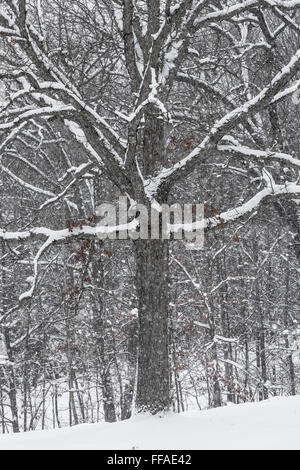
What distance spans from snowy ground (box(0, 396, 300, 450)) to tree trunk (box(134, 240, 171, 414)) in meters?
0.27

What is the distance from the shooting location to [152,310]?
6.71 m

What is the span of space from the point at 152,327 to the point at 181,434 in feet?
4.55

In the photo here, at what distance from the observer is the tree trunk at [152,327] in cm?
662

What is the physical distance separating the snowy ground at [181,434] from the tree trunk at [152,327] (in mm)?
273

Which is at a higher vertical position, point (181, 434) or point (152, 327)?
point (152, 327)

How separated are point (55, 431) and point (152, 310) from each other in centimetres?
221

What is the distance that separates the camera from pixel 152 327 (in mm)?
6684

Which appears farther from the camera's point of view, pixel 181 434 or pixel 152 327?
pixel 152 327

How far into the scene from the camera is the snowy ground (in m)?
5.44

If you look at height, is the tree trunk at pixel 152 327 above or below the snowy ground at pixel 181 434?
above

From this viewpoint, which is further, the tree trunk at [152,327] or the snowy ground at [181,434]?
the tree trunk at [152,327]
